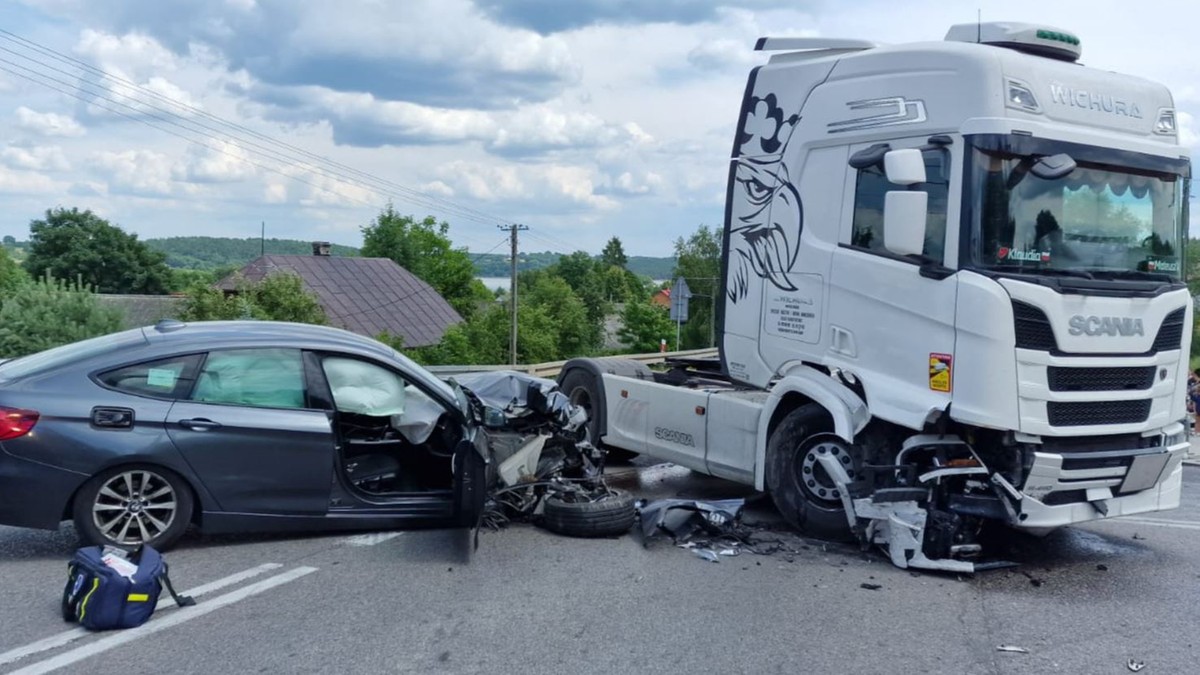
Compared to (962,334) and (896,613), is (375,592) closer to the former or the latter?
(896,613)

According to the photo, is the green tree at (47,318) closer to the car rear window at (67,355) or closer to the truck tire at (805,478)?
the car rear window at (67,355)

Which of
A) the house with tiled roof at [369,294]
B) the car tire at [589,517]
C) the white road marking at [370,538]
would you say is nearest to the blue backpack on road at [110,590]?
the white road marking at [370,538]

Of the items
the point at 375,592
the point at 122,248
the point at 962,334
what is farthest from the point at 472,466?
the point at 122,248

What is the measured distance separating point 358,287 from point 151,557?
59.0 metres

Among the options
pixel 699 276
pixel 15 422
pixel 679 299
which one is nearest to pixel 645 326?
pixel 699 276

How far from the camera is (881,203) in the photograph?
707cm

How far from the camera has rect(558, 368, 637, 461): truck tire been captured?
34.6ft

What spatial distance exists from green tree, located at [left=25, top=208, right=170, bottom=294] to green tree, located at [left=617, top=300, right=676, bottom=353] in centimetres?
3987

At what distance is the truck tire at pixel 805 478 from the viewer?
719cm

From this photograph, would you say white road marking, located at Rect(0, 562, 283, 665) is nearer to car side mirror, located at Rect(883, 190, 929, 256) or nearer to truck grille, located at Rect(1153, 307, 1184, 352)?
car side mirror, located at Rect(883, 190, 929, 256)

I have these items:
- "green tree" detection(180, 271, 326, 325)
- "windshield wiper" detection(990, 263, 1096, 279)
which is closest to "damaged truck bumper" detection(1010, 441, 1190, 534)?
"windshield wiper" detection(990, 263, 1096, 279)

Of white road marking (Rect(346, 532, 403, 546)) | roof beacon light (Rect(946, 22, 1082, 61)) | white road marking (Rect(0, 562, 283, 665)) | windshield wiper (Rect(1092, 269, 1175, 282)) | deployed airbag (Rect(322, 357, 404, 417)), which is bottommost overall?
white road marking (Rect(346, 532, 403, 546))

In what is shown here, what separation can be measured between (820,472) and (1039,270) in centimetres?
203

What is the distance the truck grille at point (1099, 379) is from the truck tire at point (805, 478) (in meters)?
1.43
